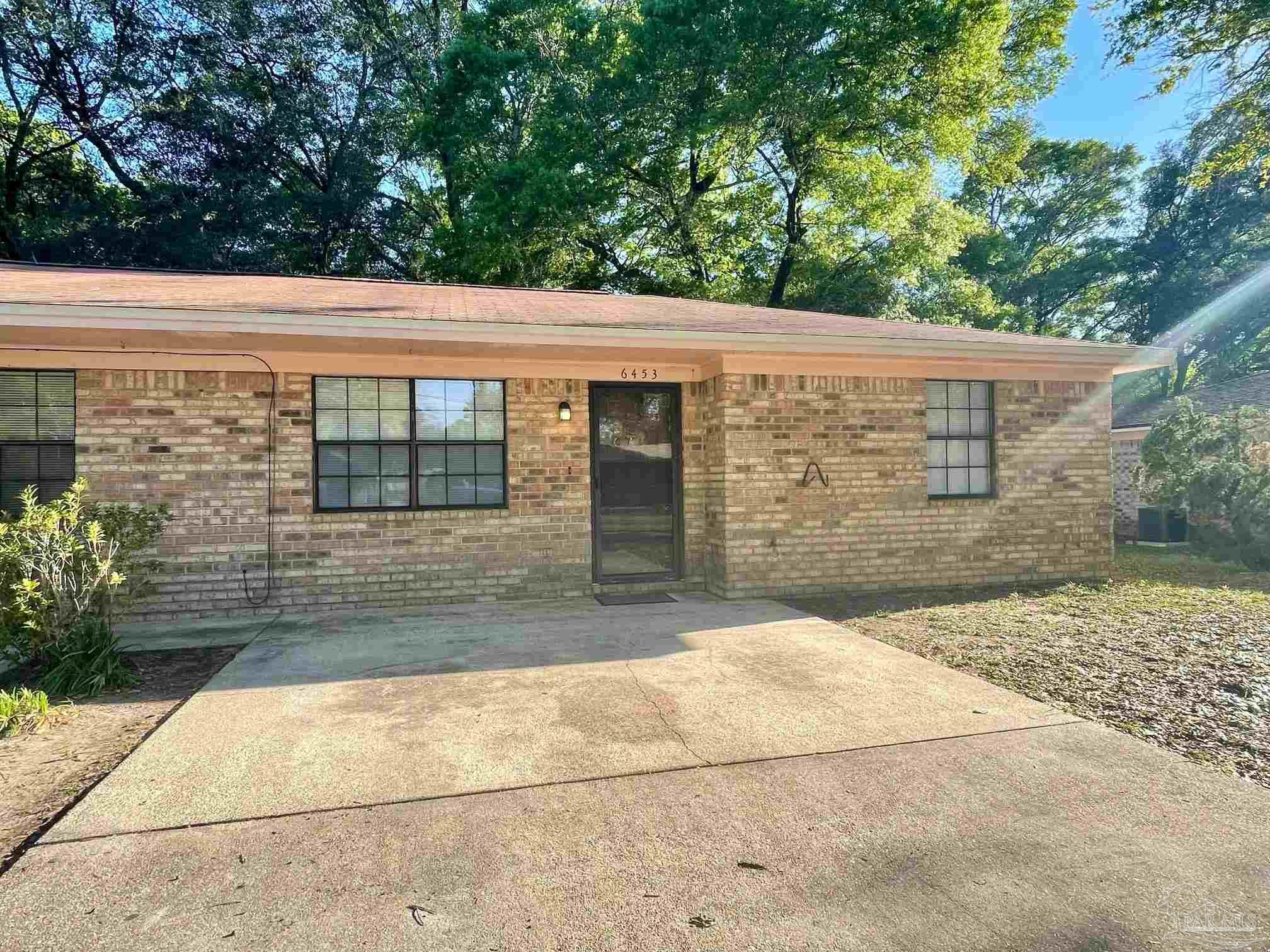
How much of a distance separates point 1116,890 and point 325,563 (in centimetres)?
657

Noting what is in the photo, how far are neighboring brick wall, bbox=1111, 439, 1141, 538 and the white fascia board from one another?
7312mm

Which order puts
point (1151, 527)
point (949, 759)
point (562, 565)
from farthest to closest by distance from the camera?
1. point (1151, 527)
2. point (562, 565)
3. point (949, 759)

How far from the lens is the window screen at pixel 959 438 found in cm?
819

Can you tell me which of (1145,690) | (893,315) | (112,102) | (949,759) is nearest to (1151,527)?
(893,315)

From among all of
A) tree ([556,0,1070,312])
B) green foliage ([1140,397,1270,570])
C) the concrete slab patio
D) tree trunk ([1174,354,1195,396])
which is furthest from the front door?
tree trunk ([1174,354,1195,396])

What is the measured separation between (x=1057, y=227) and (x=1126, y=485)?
1837cm

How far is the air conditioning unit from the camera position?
40.2ft

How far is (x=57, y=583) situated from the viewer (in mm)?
4602

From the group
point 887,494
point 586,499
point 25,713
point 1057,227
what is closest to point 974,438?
point 887,494

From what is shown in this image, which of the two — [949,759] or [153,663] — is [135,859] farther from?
[949,759]

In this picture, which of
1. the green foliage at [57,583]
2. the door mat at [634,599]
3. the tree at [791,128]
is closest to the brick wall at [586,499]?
the door mat at [634,599]

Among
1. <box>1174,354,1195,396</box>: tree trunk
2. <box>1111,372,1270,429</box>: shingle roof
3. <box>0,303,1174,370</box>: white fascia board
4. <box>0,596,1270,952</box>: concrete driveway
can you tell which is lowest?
<box>0,596,1270,952</box>: concrete driveway

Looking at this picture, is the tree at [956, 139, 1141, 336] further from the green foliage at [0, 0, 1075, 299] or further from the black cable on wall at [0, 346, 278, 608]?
the black cable on wall at [0, 346, 278, 608]

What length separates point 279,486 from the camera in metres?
6.77
